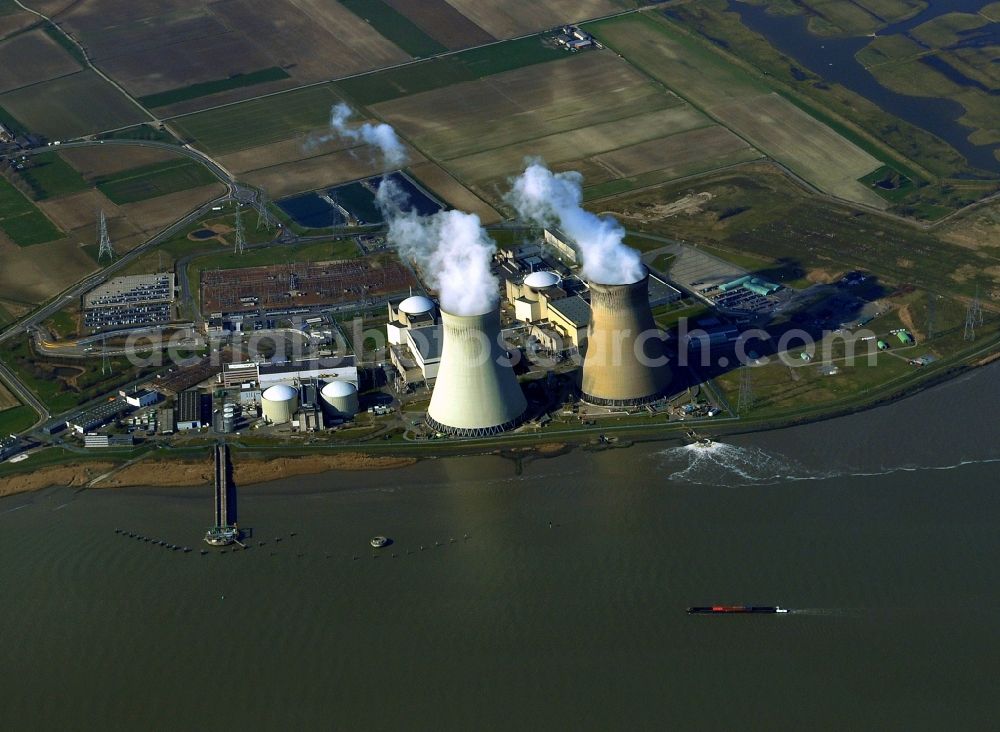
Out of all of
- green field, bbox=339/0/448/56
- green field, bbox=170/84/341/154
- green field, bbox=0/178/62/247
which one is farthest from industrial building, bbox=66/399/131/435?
green field, bbox=339/0/448/56

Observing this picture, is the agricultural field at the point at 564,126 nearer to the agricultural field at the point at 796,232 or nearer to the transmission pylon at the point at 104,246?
the agricultural field at the point at 796,232

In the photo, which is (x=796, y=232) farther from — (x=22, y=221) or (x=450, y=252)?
(x=22, y=221)

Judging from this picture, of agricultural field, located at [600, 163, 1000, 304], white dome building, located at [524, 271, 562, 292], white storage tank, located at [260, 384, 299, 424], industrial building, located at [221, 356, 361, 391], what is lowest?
white storage tank, located at [260, 384, 299, 424]

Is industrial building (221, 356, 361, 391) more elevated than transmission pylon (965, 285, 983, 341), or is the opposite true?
transmission pylon (965, 285, 983, 341)

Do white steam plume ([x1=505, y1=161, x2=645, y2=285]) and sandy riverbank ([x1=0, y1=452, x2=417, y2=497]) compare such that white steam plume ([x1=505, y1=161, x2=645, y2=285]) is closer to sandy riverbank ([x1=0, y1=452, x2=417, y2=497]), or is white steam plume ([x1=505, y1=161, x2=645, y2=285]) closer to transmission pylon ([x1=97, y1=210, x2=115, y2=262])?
sandy riverbank ([x1=0, y1=452, x2=417, y2=497])

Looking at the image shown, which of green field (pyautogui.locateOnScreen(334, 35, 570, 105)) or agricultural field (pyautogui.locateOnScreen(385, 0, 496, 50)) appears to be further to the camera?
agricultural field (pyautogui.locateOnScreen(385, 0, 496, 50))

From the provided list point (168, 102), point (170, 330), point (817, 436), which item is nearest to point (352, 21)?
point (168, 102)

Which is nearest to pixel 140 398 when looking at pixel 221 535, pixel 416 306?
pixel 221 535
